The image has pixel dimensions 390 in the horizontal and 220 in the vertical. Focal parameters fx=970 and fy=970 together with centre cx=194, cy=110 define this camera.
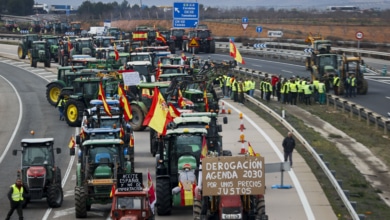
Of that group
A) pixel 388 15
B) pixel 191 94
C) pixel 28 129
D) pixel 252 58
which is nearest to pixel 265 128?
pixel 191 94

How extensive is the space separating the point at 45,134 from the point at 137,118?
14.2 ft

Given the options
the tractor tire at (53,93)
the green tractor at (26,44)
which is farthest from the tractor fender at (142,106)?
the green tractor at (26,44)

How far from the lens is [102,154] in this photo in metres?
26.8

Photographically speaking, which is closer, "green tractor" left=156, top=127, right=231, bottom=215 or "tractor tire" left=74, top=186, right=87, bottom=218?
"green tractor" left=156, top=127, right=231, bottom=215

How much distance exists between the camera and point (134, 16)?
469 feet

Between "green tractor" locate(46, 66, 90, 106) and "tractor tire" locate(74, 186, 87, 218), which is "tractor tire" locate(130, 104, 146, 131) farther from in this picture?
"tractor tire" locate(74, 186, 87, 218)

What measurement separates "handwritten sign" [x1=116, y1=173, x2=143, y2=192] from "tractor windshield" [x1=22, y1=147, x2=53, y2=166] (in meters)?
5.36

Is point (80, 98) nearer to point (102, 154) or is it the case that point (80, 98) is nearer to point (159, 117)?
point (159, 117)

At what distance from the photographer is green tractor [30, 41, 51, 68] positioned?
72.1m

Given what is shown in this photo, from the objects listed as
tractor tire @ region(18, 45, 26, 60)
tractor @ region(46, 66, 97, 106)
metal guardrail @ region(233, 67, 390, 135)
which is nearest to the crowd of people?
metal guardrail @ region(233, 67, 390, 135)

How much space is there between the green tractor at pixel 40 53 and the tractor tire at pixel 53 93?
2119cm

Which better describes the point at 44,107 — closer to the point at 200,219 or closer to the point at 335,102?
the point at 335,102

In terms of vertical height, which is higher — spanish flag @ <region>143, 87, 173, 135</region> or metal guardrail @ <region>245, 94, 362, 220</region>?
spanish flag @ <region>143, 87, 173, 135</region>

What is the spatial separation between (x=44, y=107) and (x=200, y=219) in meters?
31.6
